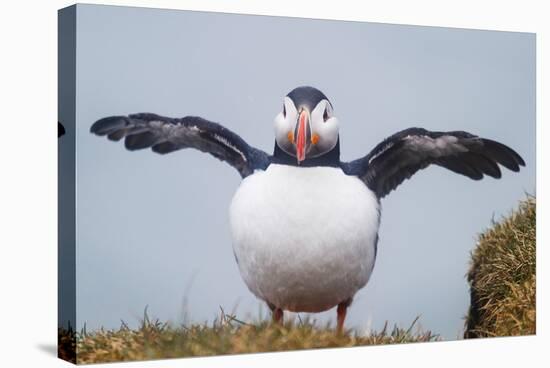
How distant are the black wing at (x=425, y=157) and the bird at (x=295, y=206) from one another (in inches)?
7.4

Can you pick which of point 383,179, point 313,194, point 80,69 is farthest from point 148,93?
point 383,179

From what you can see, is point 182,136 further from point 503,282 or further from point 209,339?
point 503,282

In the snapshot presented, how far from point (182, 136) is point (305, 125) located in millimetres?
768

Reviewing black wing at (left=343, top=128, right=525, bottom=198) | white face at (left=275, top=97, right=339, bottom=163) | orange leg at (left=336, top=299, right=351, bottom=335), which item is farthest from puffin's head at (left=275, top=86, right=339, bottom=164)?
orange leg at (left=336, top=299, right=351, bottom=335)

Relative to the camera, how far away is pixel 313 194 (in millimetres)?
7137

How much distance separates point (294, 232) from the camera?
7078 millimetres

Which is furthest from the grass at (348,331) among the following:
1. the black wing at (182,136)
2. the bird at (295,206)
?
the black wing at (182,136)

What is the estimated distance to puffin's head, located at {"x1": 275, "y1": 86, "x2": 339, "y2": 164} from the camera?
707 cm

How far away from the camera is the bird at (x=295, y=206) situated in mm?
7074

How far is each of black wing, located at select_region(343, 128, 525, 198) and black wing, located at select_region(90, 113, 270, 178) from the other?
25.9 inches

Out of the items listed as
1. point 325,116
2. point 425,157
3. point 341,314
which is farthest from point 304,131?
point 341,314

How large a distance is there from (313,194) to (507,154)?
5.42 ft

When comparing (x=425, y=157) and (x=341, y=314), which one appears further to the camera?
(x=425, y=157)

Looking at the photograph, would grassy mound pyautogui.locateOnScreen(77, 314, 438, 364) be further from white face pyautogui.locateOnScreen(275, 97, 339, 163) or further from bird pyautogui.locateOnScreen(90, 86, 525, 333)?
white face pyautogui.locateOnScreen(275, 97, 339, 163)
